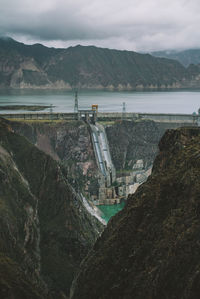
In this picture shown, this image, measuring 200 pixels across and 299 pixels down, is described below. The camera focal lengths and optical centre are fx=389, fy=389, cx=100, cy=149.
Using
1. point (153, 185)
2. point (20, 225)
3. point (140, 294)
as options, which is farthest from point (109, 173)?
point (140, 294)

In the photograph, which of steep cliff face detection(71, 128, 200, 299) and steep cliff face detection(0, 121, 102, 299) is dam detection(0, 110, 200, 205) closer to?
steep cliff face detection(0, 121, 102, 299)

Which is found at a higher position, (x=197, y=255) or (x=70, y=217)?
(x=197, y=255)

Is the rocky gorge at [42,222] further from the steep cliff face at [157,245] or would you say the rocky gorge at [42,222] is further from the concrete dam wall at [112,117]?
the concrete dam wall at [112,117]

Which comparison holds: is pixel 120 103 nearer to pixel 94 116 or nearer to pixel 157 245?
pixel 94 116

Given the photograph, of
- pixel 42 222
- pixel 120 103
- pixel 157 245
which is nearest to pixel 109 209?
pixel 42 222

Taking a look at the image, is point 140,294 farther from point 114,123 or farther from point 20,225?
point 114,123

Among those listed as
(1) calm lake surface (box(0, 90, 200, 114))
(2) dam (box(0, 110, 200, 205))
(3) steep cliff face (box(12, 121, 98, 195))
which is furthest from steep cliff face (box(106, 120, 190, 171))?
(1) calm lake surface (box(0, 90, 200, 114))

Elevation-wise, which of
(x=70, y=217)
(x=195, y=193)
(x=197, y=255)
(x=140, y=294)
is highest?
(x=195, y=193)
